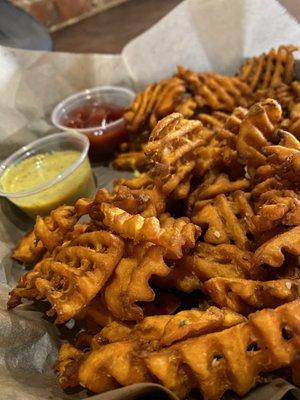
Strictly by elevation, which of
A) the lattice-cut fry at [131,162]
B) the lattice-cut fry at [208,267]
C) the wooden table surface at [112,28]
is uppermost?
the lattice-cut fry at [208,267]

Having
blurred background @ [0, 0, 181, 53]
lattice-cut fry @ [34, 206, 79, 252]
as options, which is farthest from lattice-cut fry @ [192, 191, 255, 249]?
blurred background @ [0, 0, 181, 53]

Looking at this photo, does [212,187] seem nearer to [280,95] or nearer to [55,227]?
[55,227]

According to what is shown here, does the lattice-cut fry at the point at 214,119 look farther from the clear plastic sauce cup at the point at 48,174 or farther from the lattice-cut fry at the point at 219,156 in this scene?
the clear plastic sauce cup at the point at 48,174

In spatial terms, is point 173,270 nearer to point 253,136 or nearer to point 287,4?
point 253,136

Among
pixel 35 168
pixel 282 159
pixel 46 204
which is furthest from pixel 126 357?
pixel 35 168

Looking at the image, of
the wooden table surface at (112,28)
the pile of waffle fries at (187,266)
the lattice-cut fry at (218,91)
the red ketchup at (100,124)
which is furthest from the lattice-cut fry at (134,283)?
the wooden table surface at (112,28)

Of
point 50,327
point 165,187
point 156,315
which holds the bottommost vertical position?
point 50,327
